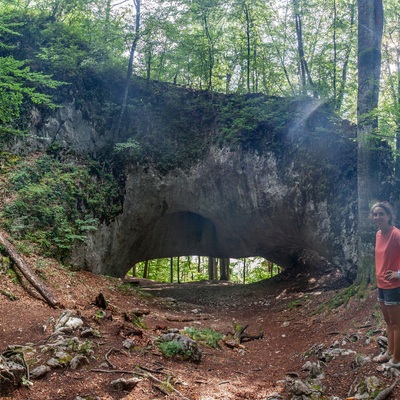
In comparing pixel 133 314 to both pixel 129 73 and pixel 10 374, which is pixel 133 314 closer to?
pixel 10 374

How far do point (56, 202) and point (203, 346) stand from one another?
6212mm

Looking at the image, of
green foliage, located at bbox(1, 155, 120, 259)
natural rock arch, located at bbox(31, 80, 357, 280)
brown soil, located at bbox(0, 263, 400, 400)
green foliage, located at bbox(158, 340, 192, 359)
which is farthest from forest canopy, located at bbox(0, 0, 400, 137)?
green foliage, located at bbox(158, 340, 192, 359)

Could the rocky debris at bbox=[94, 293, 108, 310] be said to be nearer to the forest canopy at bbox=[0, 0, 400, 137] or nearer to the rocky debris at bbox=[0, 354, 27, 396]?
the rocky debris at bbox=[0, 354, 27, 396]

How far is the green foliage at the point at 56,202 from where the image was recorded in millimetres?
8719

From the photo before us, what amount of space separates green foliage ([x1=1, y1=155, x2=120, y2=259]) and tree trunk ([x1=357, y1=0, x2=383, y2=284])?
23.5 feet

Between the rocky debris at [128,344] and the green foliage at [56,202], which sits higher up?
the green foliage at [56,202]

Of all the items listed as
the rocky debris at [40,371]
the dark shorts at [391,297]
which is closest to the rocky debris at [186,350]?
the rocky debris at [40,371]

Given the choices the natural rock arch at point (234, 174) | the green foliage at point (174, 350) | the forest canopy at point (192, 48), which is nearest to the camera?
the green foliage at point (174, 350)

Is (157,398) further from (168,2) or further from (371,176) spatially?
(168,2)

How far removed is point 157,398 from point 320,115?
1068 centimetres

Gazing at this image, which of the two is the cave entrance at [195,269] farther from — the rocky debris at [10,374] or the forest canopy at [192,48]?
the rocky debris at [10,374]

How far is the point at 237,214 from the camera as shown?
44.8ft

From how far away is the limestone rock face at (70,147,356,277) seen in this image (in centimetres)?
→ 1066

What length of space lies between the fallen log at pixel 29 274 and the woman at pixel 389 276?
5442 millimetres
